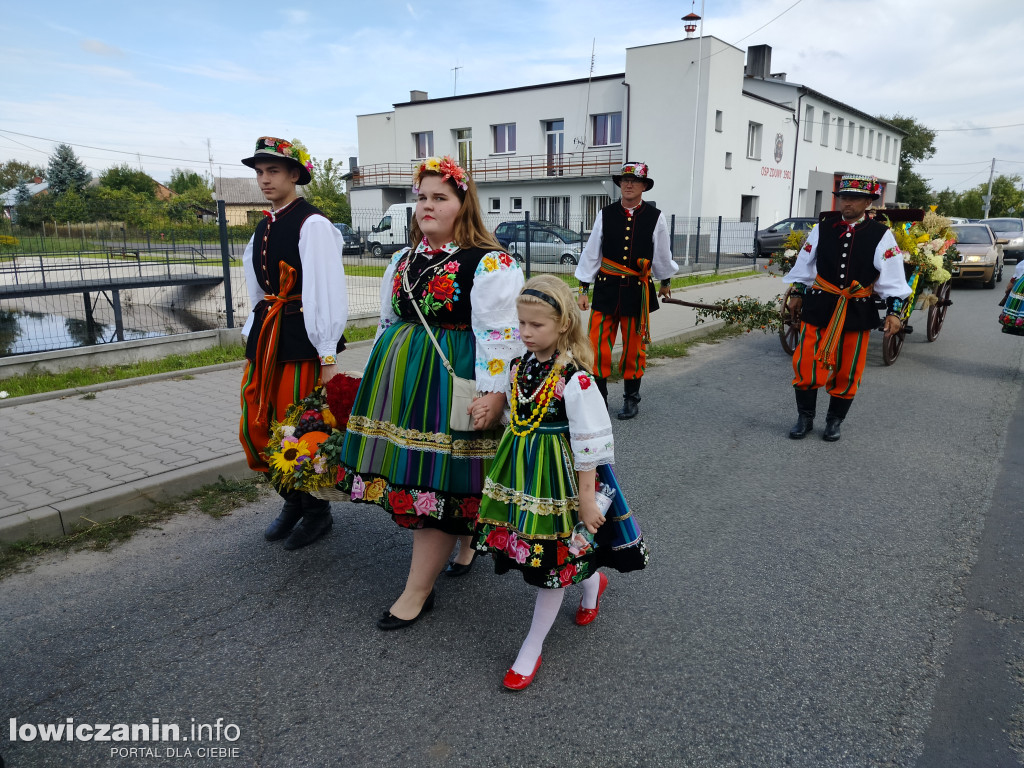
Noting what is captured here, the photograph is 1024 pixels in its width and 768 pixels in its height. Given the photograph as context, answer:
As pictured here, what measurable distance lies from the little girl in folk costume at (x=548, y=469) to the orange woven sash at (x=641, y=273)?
11.8 ft

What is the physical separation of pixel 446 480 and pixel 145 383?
5.31 metres

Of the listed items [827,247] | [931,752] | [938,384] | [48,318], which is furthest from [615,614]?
[48,318]

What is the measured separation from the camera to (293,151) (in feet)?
11.5

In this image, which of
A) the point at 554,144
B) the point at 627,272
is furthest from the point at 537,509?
the point at 554,144

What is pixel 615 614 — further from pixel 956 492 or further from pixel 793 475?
pixel 956 492

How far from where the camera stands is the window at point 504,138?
111 feet

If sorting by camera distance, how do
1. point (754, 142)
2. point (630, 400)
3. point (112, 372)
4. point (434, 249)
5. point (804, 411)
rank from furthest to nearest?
point (754, 142)
point (112, 372)
point (630, 400)
point (804, 411)
point (434, 249)

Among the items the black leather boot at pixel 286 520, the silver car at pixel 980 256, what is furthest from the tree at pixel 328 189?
the black leather boot at pixel 286 520

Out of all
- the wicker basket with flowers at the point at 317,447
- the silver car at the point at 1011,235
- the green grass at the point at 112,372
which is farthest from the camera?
the silver car at the point at 1011,235

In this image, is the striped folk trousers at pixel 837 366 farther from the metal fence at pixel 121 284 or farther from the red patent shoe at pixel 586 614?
the metal fence at pixel 121 284

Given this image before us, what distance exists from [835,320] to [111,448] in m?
5.52

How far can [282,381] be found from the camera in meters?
3.60

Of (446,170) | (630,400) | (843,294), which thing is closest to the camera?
(446,170)

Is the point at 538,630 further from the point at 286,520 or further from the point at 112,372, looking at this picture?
the point at 112,372
